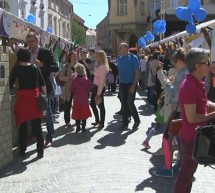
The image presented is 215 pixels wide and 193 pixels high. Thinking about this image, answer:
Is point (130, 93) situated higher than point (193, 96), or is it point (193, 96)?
point (193, 96)

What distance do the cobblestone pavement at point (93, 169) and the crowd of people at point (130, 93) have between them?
0.89 ft

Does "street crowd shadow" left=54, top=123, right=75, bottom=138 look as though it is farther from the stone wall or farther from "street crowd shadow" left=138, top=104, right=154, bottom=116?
"street crowd shadow" left=138, top=104, right=154, bottom=116

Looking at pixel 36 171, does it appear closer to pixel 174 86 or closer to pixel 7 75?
pixel 7 75

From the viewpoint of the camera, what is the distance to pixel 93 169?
5680 mm

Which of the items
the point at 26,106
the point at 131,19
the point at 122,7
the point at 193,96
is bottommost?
the point at 26,106

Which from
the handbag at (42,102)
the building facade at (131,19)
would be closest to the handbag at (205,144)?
the handbag at (42,102)

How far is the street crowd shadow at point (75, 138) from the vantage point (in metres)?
7.43

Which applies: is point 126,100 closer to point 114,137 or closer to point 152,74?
point 114,137

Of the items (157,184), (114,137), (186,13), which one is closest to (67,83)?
(114,137)

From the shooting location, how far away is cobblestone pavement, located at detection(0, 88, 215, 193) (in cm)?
495

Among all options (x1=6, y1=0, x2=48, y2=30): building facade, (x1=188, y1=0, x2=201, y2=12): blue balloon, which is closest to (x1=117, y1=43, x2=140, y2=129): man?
(x1=188, y1=0, x2=201, y2=12): blue balloon

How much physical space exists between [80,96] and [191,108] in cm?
503

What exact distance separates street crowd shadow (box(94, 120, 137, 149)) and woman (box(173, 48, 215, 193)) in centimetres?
338

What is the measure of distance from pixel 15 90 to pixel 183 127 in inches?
152
